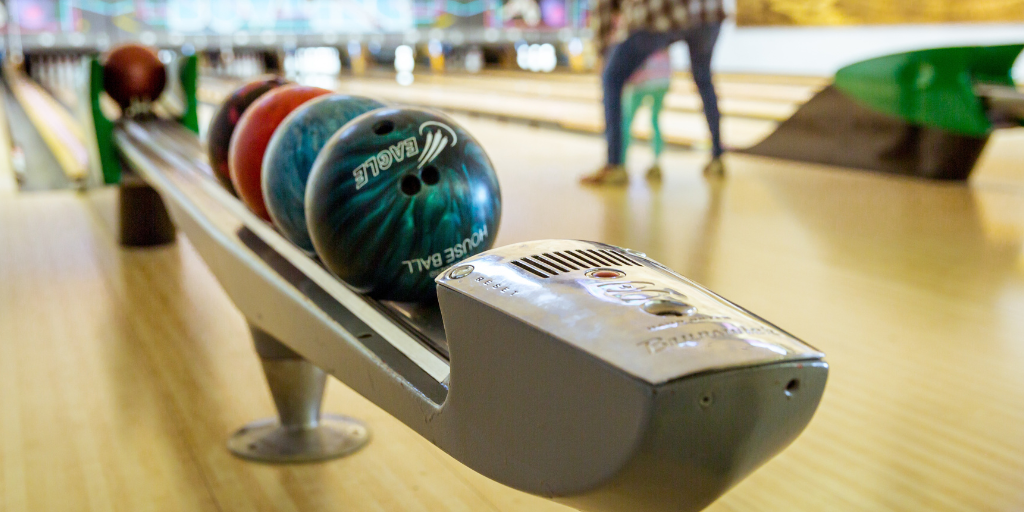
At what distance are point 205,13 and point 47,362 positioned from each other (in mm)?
10349

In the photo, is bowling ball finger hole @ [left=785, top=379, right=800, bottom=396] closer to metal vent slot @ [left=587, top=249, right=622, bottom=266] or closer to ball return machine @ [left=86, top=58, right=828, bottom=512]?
ball return machine @ [left=86, top=58, right=828, bottom=512]

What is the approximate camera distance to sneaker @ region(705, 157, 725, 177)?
3381 mm

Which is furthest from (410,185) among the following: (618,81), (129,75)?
(618,81)

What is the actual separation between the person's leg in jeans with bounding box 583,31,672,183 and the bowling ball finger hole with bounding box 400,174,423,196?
89.8 inches

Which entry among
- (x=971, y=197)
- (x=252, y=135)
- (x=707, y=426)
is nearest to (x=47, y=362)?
(x=252, y=135)

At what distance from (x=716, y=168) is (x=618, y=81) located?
583 mm

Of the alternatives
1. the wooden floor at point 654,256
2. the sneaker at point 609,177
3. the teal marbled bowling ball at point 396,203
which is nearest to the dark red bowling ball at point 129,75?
the wooden floor at point 654,256

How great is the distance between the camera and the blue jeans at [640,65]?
301 centimetres

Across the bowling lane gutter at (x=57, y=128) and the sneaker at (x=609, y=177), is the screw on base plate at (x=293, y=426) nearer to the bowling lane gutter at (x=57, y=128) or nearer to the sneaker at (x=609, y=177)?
the sneaker at (x=609, y=177)

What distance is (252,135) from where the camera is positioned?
3.93 feet

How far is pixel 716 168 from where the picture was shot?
3.39m

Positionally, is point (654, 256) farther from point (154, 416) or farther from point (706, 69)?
point (706, 69)

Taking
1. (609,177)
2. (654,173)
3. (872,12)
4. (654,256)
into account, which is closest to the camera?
(654,256)

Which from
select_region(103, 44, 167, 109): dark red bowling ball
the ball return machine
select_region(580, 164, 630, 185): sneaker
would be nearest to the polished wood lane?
the ball return machine
